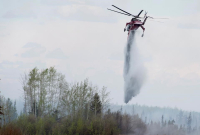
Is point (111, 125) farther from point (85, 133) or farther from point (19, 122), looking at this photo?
point (19, 122)

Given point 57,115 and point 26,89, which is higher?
point 26,89

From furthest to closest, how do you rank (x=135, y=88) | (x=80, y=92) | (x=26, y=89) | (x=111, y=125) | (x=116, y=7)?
(x=135, y=88) → (x=26, y=89) → (x=80, y=92) → (x=111, y=125) → (x=116, y=7)

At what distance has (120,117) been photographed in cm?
4178

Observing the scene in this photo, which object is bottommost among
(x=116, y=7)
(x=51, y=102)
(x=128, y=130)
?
(x=128, y=130)

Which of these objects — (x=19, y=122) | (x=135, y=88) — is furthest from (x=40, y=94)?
(x=135, y=88)

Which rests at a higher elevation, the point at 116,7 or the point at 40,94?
the point at 116,7

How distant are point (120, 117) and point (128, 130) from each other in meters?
2.25

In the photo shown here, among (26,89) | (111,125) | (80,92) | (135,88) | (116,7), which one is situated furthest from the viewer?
(135,88)

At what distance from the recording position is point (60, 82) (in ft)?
145

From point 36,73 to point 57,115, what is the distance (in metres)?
7.00

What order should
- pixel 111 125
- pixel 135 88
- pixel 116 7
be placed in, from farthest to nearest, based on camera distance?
pixel 135 88 < pixel 111 125 < pixel 116 7

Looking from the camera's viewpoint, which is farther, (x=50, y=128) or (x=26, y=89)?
(x=26, y=89)

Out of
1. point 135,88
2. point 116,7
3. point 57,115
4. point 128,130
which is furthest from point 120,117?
point 116,7

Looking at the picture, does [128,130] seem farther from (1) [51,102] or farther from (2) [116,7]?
(2) [116,7]
